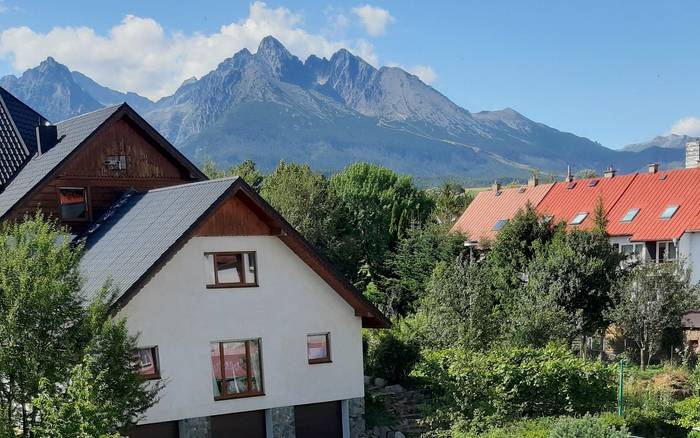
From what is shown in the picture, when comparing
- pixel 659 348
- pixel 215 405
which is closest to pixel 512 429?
pixel 215 405

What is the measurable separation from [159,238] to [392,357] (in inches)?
396

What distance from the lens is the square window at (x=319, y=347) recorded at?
22.8 metres

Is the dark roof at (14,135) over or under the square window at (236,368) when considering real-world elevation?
over

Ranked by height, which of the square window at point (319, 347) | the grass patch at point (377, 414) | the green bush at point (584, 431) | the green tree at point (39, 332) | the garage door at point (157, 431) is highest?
the green tree at point (39, 332)

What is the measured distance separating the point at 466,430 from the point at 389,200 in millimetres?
36042

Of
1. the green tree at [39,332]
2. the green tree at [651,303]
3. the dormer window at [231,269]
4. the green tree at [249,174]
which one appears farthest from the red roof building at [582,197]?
the green tree at [39,332]

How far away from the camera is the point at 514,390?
21984 mm

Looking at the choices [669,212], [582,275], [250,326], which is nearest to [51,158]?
[250,326]

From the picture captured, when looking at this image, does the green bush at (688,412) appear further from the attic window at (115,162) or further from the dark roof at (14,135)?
the dark roof at (14,135)

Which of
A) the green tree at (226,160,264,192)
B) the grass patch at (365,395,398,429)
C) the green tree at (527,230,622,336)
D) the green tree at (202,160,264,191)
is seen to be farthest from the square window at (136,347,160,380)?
the green tree at (226,160,264,192)

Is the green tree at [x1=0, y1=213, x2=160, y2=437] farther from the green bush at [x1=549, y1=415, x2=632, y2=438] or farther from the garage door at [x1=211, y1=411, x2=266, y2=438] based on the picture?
the green bush at [x1=549, y1=415, x2=632, y2=438]

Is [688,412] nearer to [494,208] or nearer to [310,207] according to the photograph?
[310,207]

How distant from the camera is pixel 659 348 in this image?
3294 cm

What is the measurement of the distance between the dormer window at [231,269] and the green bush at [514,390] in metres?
6.53
